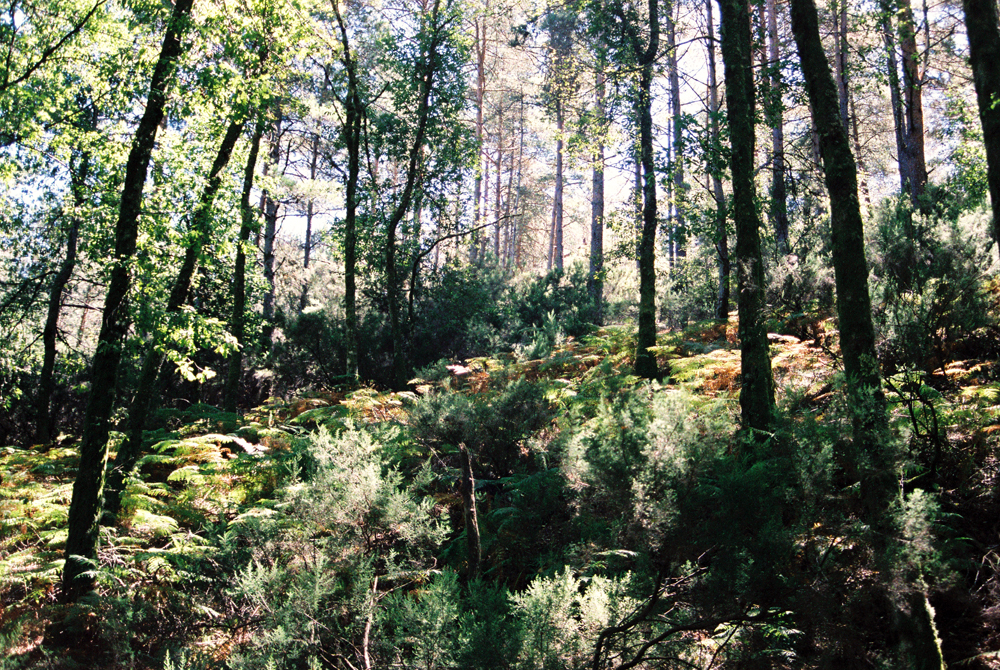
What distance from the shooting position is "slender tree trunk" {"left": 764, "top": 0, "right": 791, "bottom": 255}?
25.0 ft

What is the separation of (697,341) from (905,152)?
726 centimetres

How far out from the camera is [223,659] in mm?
3877

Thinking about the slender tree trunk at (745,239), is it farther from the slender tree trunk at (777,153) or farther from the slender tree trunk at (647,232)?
the slender tree trunk at (647,232)

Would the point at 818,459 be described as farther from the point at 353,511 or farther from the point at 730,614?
the point at 353,511

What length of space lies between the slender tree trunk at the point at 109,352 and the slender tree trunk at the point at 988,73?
20.7 ft

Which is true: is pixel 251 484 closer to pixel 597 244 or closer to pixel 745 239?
pixel 745 239

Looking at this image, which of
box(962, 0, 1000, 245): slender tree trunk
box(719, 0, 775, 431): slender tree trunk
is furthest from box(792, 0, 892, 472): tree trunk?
box(719, 0, 775, 431): slender tree trunk

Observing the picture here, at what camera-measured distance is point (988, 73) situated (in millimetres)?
4383

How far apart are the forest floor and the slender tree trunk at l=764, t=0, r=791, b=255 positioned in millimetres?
2562

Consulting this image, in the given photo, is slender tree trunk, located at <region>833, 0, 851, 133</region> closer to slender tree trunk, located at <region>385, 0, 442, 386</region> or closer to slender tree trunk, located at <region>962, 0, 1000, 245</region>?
slender tree trunk, located at <region>962, 0, 1000, 245</region>

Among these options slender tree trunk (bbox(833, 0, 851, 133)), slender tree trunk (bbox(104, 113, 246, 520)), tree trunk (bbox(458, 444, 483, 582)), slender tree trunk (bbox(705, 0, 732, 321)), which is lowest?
tree trunk (bbox(458, 444, 483, 582))

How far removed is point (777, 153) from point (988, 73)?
3.02 m

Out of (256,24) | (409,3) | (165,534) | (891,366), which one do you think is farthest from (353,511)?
(409,3)

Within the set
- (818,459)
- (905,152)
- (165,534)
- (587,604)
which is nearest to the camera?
(587,604)
